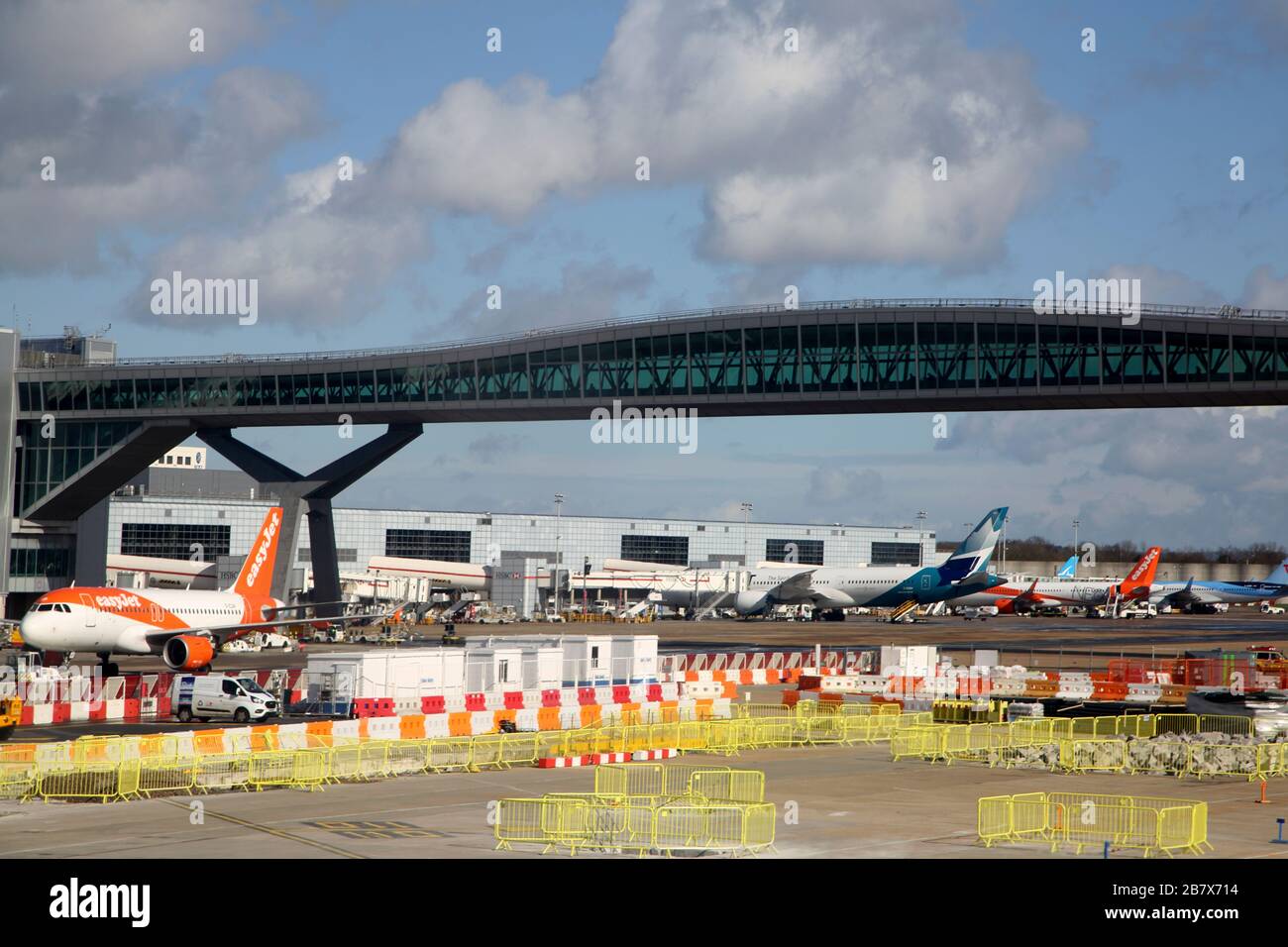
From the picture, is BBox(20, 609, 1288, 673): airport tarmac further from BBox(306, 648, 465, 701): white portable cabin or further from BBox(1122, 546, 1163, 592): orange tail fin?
BBox(306, 648, 465, 701): white portable cabin

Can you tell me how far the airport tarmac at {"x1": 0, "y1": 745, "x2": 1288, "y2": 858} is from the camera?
875 inches

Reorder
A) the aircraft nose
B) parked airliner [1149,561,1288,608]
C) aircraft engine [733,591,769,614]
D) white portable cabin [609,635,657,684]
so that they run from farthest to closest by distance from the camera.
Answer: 1. parked airliner [1149,561,1288,608]
2. aircraft engine [733,591,769,614]
3. the aircraft nose
4. white portable cabin [609,635,657,684]

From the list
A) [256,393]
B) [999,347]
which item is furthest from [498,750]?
[256,393]

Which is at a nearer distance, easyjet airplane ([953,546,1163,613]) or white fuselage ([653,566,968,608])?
white fuselage ([653,566,968,608])

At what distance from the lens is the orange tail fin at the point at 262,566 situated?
220ft

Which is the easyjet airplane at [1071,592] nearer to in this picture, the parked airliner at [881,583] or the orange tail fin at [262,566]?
the parked airliner at [881,583]

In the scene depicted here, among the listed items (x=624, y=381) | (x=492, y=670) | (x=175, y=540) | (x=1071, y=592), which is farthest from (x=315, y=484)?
(x=1071, y=592)

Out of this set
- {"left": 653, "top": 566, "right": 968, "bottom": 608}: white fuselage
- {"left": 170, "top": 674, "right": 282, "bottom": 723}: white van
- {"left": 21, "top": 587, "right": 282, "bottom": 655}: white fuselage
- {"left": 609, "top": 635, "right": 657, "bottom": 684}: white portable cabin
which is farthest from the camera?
{"left": 653, "top": 566, "right": 968, "bottom": 608}: white fuselage

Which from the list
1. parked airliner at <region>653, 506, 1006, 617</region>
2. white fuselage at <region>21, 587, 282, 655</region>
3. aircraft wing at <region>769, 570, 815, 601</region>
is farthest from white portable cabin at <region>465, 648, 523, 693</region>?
aircraft wing at <region>769, 570, 815, 601</region>

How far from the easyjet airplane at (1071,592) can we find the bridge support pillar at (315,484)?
228 ft

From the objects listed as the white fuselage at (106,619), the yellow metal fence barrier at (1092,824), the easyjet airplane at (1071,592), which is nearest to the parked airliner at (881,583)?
the easyjet airplane at (1071,592)

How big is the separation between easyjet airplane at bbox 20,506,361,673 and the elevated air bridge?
2941 cm

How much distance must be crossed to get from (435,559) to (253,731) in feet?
453
